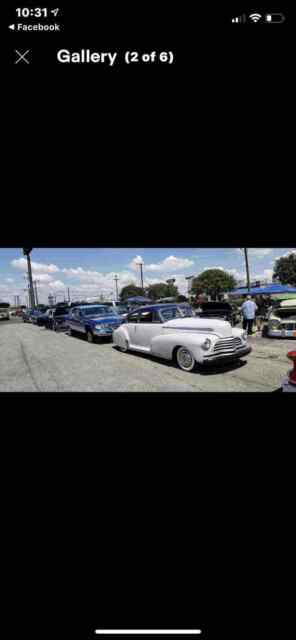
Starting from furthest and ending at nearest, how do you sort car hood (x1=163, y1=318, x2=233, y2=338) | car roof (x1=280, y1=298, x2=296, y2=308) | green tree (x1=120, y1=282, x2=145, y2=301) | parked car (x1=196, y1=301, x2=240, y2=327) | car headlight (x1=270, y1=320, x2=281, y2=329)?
green tree (x1=120, y1=282, x2=145, y2=301)
parked car (x1=196, y1=301, x2=240, y2=327)
car roof (x1=280, y1=298, x2=296, y2=308)
car headlight (x1=270, y1=320, x2=281, y2=329)
car hood (x1=163, y1=318, x2=233, y2=338)

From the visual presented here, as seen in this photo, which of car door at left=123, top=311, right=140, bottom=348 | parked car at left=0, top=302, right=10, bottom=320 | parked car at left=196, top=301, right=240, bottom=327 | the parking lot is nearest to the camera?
the parking lot

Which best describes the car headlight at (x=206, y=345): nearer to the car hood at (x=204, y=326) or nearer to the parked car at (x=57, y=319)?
the car hood at (x=204, y=326)

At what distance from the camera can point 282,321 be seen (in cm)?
554

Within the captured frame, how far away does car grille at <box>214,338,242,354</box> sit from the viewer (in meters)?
3.27

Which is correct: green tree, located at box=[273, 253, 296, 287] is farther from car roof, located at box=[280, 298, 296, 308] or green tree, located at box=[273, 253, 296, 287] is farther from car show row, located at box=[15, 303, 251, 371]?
car show row, located at box=[15, 303, 251, 371]

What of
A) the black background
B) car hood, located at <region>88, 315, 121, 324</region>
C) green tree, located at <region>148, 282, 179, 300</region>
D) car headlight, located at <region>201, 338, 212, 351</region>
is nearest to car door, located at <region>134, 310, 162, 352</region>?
car headlight, located at <region>201, 338, 212, 351</region>

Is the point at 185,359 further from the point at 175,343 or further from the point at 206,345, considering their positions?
the point at 206,345

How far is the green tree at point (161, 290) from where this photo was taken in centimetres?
4649
